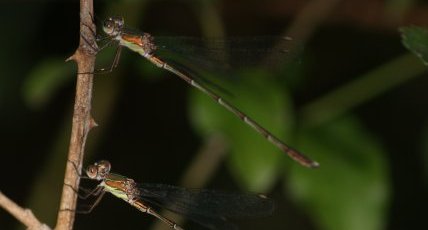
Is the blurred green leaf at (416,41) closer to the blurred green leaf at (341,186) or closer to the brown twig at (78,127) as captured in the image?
the blurred green leaf at (341,186)

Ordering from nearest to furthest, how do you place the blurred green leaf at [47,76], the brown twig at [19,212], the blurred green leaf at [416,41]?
1. the brown twig at [19,212]
2. the blurred green leaf at [416,41]
3. the blurred green leaf at [47,76]

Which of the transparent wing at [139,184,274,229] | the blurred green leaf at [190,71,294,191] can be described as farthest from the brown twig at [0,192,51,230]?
the blurred green leaf at [190,71,294,191]

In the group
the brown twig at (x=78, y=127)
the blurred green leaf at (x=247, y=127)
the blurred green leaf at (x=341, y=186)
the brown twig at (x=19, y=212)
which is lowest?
the blurred green leaf at (x=341, y=186)

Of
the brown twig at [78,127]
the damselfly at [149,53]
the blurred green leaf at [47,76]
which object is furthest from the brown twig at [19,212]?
the blurred green leaf at [47,76]

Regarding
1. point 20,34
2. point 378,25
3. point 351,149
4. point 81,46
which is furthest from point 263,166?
point 20,34

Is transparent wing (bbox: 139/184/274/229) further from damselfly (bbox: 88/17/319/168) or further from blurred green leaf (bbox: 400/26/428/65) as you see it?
blurred green leaf (bbox: 400/26/428/65)

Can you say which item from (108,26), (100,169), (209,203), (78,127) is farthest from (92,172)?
(78,127)
